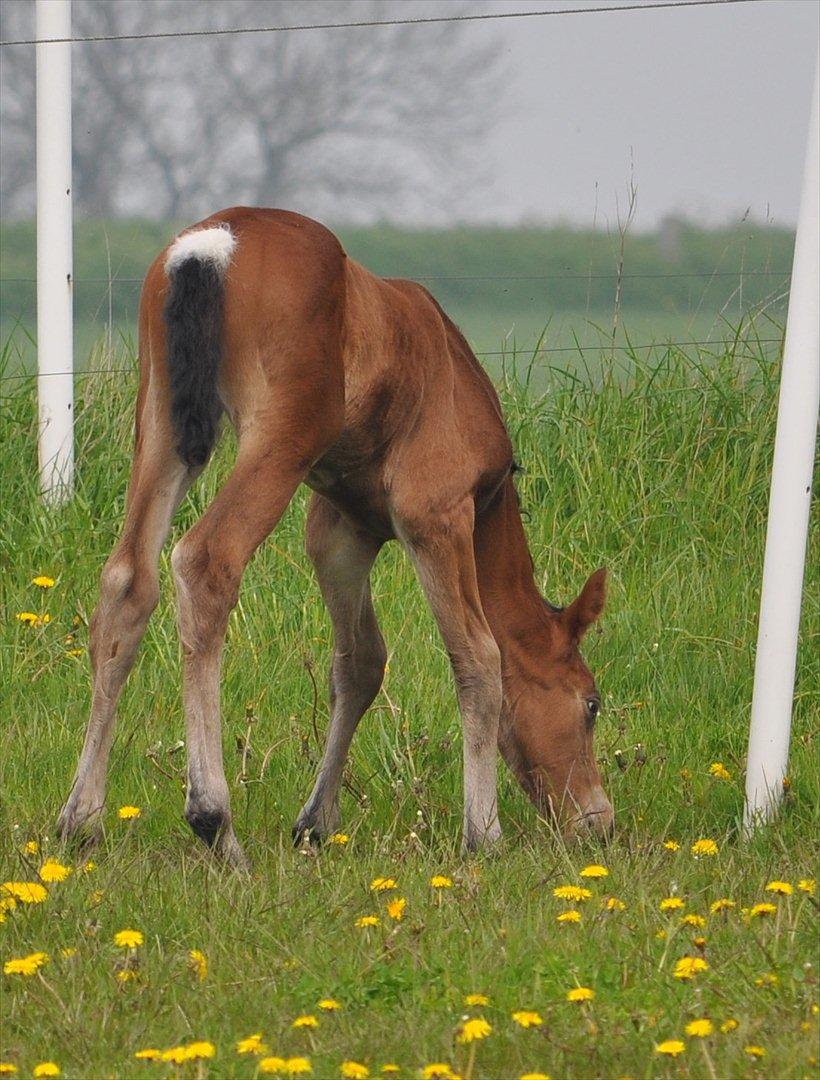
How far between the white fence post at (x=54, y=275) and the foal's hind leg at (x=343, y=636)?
7.17 feet

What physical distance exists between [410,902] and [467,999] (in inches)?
29.8

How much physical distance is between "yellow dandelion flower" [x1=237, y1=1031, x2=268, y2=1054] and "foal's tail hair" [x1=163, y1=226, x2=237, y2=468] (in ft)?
5.40

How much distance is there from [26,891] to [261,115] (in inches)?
194

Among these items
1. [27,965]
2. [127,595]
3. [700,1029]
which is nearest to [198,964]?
[27,965]

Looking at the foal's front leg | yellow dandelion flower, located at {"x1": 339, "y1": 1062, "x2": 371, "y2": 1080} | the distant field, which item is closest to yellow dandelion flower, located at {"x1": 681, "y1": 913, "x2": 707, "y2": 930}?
yellow dandelion flower, located at {"x1": 339, "y1": 1062, "x2": 371, "y2": 1080}

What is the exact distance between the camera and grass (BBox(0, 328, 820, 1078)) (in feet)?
9.27

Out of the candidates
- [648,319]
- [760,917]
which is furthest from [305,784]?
[648,319]

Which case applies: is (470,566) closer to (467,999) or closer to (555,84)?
(467,999)

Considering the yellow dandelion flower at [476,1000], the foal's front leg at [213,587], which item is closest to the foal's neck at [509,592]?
the foal's front leg at [213,587]

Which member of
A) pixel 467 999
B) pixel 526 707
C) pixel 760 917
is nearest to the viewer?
pixel 467 999

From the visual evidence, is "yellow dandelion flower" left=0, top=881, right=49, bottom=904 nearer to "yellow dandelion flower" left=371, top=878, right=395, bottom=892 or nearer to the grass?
the grass

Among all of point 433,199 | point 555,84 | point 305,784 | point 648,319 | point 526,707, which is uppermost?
point 555,84

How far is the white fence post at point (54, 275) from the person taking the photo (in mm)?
6594

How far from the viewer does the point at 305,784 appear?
4965mm
